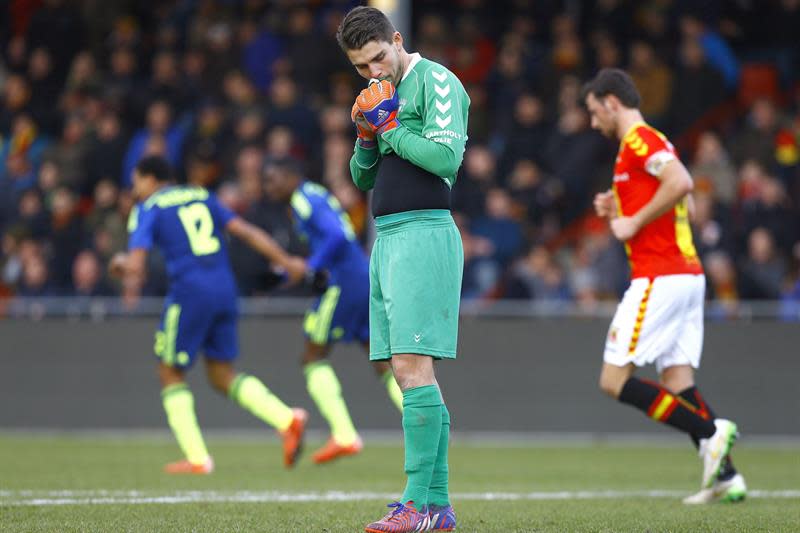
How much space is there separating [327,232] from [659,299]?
3440 millimetres

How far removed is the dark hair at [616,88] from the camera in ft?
24.9

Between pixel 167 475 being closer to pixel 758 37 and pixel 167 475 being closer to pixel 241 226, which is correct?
pixel 241 226

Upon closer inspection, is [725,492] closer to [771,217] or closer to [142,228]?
[142,228]

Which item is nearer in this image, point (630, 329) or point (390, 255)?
point (390, 255)

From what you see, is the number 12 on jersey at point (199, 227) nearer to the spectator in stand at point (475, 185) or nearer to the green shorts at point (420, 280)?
the green shorts at point (420, 280)

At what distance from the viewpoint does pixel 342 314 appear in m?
10.2

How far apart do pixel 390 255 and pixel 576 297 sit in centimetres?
770

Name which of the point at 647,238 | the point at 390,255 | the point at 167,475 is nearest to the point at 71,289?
the point at 167,475

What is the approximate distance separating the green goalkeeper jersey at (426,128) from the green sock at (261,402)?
12.5ft

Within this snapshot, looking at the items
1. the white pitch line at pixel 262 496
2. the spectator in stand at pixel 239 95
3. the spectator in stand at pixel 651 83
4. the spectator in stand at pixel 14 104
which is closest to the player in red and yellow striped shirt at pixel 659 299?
the white pitch line at pixel 262 496

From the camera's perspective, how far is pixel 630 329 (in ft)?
24.0

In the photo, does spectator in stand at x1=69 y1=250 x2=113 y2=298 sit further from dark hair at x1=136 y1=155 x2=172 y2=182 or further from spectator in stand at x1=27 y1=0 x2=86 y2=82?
spectator in stand at x1=27 y1=0 x2=86 y2=82

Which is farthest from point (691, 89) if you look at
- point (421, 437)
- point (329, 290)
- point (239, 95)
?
point (421, 437)

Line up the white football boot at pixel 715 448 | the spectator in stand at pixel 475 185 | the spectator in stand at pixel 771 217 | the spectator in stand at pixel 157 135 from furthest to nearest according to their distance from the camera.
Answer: the spectator in stand at pixel 157 135 → the spectator in stand at pixel 475 185 → the spectator in stand at pixel 771 217 → the white football boot at pixel 715 448
